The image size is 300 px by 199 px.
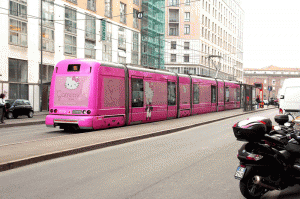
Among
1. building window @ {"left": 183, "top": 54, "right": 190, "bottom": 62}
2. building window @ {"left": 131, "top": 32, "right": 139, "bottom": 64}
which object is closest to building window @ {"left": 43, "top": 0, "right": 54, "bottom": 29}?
building window @ {"left": 131, "top": 32, "right": 139, "bottom": 64}

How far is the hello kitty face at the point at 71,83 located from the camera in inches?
545

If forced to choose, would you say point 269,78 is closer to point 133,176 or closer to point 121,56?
point 121,56

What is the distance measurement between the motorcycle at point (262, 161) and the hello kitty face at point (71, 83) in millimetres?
9674

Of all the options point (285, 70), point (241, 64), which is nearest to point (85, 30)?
point (241, 64)

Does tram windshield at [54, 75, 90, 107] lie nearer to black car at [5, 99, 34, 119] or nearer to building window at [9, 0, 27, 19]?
black car at [5, 99, 34, 119]

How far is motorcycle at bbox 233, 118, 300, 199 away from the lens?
15.9 feet

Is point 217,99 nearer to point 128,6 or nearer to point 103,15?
point 103,15

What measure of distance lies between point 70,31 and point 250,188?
1331 inches

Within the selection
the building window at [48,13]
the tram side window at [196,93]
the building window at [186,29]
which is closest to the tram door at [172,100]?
the tram side window at [196,93]

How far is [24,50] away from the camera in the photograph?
31.7m

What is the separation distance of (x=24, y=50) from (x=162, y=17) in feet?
98.5

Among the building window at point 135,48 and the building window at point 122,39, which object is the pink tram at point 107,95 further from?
the building window at point 135,48

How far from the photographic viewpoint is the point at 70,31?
120 ft

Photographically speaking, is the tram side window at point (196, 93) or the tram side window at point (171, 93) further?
the tram side window at point (196, 93)
